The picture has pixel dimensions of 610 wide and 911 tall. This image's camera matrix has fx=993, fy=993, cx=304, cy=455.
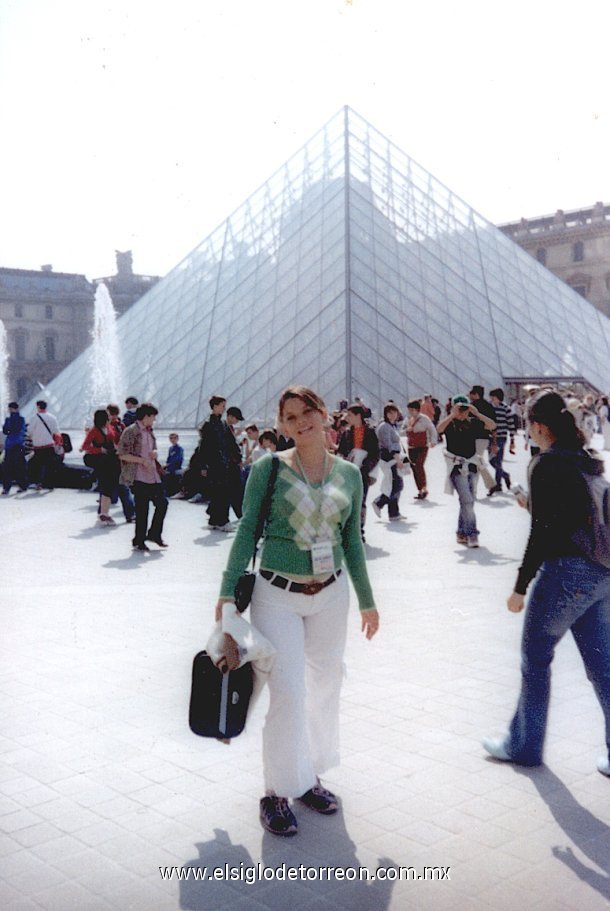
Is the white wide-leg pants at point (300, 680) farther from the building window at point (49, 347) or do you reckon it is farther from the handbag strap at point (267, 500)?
the building window at point (49, 347)

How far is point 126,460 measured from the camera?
962cm

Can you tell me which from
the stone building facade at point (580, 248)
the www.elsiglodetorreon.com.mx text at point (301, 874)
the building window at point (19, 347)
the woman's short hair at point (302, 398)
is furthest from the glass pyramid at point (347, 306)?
the building window at point (19, 347)

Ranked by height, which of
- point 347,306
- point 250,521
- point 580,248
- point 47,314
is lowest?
point 250,521

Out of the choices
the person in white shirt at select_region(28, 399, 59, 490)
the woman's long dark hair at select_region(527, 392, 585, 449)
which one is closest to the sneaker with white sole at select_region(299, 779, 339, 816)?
the woman's long dark hair at select_region(527, 392, 585, 449)

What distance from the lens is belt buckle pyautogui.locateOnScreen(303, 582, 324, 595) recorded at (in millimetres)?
3441

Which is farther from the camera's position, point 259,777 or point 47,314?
point 47,314

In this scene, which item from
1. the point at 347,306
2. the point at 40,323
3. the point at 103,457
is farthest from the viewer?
the point at 40,323

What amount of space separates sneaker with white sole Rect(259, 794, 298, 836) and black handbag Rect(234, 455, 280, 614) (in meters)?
0.65

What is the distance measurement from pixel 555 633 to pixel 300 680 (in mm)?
1043

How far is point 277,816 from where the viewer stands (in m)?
3.32

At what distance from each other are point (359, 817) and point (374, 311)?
2446cm

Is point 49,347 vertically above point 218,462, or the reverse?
point 49,347

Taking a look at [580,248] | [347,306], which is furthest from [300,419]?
[580,248]

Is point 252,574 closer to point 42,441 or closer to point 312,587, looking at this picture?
point 312,587
